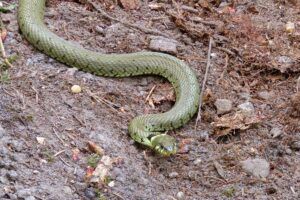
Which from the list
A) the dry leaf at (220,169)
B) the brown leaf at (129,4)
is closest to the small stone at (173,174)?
the dry leaf at (220,169)

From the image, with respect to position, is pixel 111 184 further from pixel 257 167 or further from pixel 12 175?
pixel 257 167

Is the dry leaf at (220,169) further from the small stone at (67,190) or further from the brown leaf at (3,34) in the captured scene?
the brown leaf at (3,34)

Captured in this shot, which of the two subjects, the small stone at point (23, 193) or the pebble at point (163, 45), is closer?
the small stone at point (23, 193)

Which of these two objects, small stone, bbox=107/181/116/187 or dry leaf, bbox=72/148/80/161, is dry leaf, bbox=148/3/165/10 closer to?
dry leaf, bbox=72/148/80/161

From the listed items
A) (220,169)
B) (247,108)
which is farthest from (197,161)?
(247,108)

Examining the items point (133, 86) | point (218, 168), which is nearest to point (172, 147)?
point (218, 168)

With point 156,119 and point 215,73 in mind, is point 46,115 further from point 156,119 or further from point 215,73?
point 215,73
